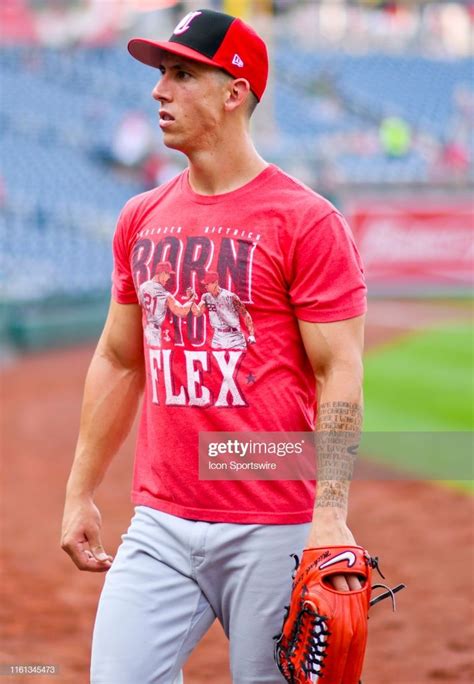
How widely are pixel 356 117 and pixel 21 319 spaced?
620 inches

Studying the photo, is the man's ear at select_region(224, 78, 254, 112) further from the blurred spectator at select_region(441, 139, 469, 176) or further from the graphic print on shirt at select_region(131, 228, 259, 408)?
the blurred spectator at select_region(441, 139, 469, 176)

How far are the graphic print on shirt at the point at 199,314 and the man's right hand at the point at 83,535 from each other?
424 mm

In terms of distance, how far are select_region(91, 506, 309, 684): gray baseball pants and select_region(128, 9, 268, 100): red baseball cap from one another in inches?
48.1

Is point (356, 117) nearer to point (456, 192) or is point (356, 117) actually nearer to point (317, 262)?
point (456, 192)

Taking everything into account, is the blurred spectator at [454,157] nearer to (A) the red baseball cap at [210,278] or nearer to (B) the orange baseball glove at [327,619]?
(A) the red baseball cap at [210,278]

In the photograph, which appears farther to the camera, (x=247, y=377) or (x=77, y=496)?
(x=77, y=496)

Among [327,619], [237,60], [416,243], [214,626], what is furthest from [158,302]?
[416,243]

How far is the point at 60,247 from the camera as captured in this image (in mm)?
17906

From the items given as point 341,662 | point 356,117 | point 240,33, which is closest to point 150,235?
point 240,33

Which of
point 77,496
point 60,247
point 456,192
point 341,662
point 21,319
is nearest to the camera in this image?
point 341,662

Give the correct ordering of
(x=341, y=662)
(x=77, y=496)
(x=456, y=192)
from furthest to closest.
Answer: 1. (x=456, y=192)
2. (x=77, y=496)
3. (x=341, y=662)

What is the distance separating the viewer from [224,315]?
2.91 metres

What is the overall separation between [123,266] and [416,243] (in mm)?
16727

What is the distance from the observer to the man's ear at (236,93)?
117 inches
